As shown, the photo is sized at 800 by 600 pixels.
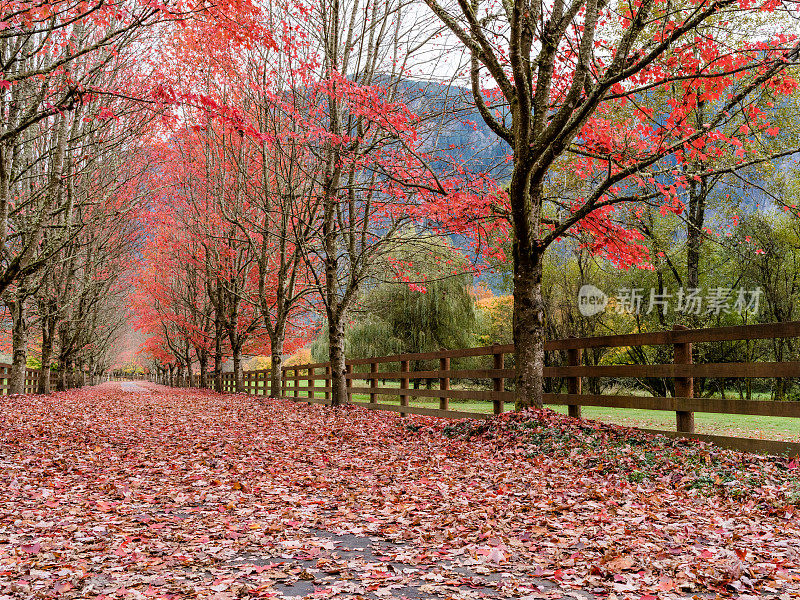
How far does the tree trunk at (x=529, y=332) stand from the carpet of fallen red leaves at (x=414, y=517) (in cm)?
48

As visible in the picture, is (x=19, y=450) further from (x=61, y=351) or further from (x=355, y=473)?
(x=61, y=351)

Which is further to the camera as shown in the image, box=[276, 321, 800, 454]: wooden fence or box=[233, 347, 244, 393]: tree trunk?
box=[233, 347, 244, 393]: tree trunk

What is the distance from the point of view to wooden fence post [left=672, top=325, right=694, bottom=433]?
21.7 feet

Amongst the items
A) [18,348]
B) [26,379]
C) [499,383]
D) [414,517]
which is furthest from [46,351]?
[414,517]

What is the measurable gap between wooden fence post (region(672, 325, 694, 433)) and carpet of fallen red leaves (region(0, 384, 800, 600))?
0.32 metres

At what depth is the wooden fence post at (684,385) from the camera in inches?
261

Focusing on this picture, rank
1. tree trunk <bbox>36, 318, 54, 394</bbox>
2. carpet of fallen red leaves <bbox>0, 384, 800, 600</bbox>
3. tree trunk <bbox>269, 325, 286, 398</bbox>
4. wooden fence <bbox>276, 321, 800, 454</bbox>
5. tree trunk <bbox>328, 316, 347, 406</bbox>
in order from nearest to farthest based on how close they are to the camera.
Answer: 1. carpet of fallen red leaves <bbox>0, 384, 800, 600</bbox>
2. wooden fence <bbox>276, 321, 800, 454</bbox>
3. tree trunk <bbox>328, 316, 347, 406</bbox>
4. tree trunk <bbox>269, 325, 286, 398</bbox>
5. tree trunk <bbox>36, 318, 54, 394</bbox>

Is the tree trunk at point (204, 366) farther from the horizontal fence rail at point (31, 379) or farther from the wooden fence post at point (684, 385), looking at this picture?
the wooden fence post at point (684, 385)

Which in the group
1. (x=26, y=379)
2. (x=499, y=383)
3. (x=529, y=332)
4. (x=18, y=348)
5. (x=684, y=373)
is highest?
(x=529, y=332)

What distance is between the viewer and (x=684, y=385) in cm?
665

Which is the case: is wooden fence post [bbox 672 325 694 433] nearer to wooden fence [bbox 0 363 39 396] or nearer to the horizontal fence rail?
the horizontal fence rail

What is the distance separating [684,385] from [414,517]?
3.90m

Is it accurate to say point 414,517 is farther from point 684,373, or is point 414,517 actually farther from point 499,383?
point 499,383

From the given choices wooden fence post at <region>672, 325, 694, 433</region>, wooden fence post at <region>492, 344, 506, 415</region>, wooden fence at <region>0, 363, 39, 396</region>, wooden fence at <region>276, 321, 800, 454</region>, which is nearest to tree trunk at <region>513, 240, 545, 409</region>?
wooden fence at <region>276, 321, 800, 454</region>
